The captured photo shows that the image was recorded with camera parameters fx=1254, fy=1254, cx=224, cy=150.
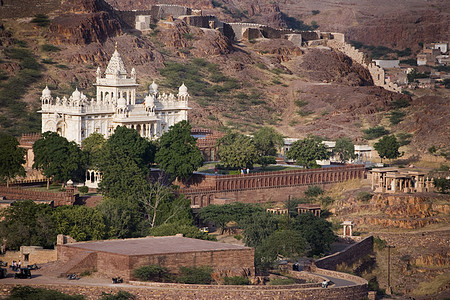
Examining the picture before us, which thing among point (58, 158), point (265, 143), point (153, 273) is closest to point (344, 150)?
point (265, 143)

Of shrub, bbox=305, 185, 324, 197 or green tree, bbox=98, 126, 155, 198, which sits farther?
shrub, bbox=305, 185, 324, 197

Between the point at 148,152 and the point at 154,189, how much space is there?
8035 mm

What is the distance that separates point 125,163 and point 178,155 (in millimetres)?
7737

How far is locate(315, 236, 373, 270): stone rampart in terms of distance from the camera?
86.9 m

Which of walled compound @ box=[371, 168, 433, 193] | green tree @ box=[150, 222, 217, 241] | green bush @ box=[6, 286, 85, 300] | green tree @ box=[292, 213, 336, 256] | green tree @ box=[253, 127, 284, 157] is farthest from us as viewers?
green tree @ box=[253, 127, 284, 157]

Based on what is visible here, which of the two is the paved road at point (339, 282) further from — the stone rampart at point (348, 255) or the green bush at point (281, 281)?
the stone rampart at point (348, 255)

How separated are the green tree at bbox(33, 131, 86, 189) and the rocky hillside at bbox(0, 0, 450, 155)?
2845 cm

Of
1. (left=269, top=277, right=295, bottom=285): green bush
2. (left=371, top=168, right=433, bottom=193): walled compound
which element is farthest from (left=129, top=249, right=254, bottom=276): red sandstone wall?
(left=371, top=168, right=433, bottom=193): walled compound

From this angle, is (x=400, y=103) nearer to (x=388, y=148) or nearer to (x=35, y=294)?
(x=388, y=148)

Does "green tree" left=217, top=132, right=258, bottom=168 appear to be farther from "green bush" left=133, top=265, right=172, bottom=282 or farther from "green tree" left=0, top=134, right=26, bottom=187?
"green bush" left=133, top=265, right=172, bottom=282

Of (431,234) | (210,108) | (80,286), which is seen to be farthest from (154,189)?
(210,108)

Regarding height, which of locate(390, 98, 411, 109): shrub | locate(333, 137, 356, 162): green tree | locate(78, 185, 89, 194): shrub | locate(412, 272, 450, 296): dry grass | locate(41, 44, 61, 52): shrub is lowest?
locate(412, 272, 450, 296): dry grass

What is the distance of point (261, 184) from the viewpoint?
112 meters

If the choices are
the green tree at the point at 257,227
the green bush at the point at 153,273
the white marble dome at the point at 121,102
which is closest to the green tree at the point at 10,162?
the white marble dome at the point at 121,102
